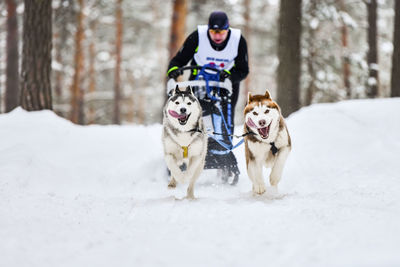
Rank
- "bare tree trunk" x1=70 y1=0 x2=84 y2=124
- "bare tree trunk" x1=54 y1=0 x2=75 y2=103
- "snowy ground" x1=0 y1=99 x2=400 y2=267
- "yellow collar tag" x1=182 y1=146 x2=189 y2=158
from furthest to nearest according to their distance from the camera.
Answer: "bare tree trunk" x1=70 y1=0 x2=84 y2=124, "bare tree trunk" x1=54 y1=0 x2=75 y2=103, "yellow collar tag" x1=182 y1=146 x2=189 y2=158, "snowy ground" x1=0 y1=99 x2=400 y2=267

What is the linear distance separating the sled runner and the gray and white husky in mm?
536

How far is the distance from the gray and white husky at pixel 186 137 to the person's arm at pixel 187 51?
941 mm

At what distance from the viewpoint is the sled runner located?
13.6 ft

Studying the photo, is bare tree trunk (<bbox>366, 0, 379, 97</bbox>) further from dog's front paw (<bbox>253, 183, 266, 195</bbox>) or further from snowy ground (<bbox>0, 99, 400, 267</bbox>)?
dog's front paw (<bbox>253, 183, 266, 195</bbox>)

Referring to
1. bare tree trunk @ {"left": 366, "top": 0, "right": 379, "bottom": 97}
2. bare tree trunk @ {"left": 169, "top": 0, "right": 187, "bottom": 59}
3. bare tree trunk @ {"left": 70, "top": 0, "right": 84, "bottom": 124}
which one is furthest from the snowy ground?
bare tree trunk @ {"left": 70, "top": 0, "right": 84, "bottom": 124}

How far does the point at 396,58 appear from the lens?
24.6ft

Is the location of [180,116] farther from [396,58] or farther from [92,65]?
[92,65]

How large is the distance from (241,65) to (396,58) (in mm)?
4776

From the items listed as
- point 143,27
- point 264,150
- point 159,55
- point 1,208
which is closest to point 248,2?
point 143,27

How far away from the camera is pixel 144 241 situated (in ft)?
7.77

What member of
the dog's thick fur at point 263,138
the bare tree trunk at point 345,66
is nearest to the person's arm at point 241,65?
the dog's thick fur at point 263,138

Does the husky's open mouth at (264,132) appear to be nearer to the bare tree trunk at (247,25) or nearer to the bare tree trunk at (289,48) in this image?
the bare tree trunk at (289,48)

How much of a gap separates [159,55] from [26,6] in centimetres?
1616

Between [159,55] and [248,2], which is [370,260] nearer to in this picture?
[248,2]
